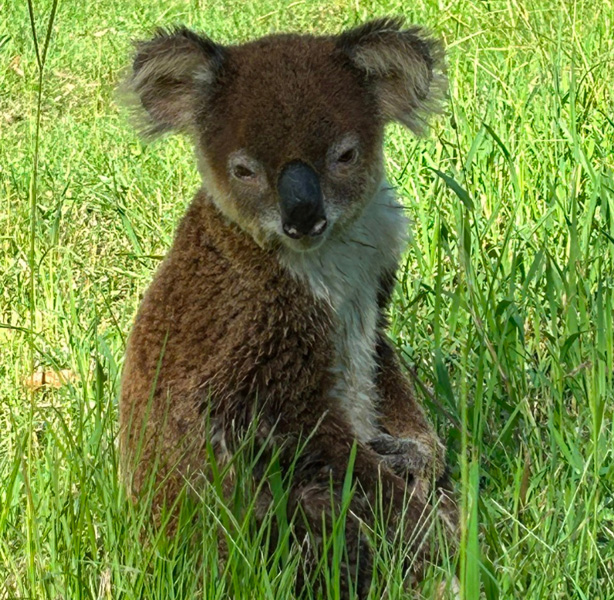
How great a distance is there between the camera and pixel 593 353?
3.46 meters

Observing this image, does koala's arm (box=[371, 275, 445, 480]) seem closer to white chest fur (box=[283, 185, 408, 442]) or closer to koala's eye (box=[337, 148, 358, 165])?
white chest fur (box=[283, 185, 408, 442])

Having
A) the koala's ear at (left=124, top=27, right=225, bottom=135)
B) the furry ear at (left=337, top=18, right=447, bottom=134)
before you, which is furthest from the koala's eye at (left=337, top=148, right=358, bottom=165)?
the koala's ear at (left=124, top=27, right=225, bottom=135)

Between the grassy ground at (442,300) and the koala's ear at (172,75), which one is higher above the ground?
the koala's ear at (172,75)

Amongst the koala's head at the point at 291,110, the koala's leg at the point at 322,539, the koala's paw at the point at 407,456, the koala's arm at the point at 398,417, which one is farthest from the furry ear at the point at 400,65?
Answer: the koala's leg at the point at 322,539

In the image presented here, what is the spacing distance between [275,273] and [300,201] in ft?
0.96

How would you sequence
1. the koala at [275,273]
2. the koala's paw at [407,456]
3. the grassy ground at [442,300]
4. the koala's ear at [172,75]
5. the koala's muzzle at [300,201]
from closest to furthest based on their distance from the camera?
1. the grassy ground at [442,300]
2. the koala's muzzle at [300,201]
3. the koala at [275,273]
4. the koala's ear at [172,75]
5. the koala's paw at [407,456]

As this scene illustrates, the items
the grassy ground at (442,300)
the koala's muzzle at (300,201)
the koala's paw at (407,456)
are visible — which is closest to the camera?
the grassy ground at (442,300)

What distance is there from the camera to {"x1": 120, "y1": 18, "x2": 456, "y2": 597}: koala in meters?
3.02

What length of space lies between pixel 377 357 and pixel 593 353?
60 cm

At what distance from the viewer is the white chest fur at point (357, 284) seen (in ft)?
10.5

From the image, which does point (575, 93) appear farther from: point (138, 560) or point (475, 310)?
point (138, 560)

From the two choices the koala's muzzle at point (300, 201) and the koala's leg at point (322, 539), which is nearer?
the koala's muzzle at point (300, 201)

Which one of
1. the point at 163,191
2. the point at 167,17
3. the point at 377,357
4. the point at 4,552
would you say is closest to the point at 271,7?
the point at 167,17

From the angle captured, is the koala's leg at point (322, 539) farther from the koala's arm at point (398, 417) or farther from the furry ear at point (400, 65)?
the furry ear at point (400, 65)
